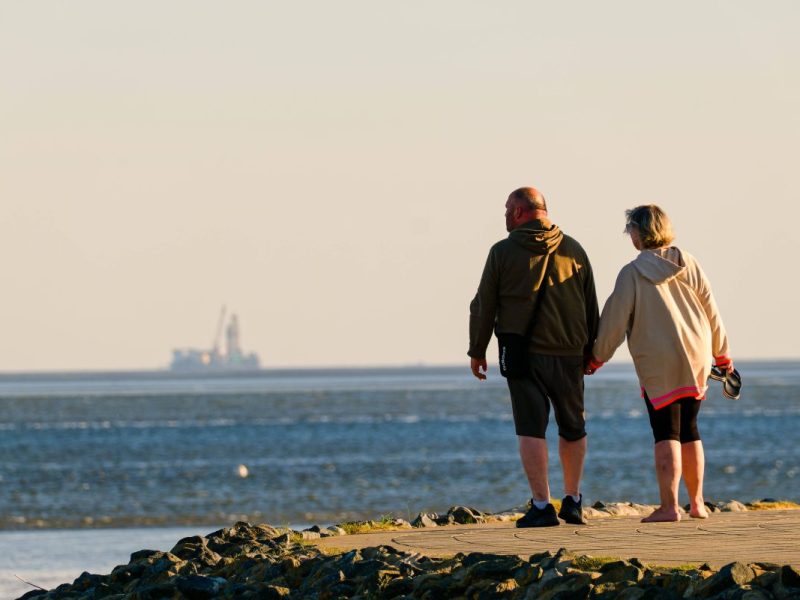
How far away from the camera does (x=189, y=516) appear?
2825 centimetres

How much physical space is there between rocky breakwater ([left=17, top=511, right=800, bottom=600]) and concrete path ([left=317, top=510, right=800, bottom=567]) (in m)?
0.34

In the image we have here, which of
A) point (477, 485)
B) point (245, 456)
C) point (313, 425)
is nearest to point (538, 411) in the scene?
point (477, 485)

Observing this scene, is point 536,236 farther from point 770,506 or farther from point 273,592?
point 770,506

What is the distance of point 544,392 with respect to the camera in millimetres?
10172

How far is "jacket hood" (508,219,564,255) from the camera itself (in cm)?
1002

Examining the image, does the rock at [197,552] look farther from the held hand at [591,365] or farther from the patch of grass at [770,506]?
the patch of grass at [770,506]

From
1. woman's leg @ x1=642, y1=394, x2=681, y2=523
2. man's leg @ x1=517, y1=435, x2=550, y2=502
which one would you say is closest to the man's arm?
woman's leg @ x1=642, y1=394, x2=681, y2=523

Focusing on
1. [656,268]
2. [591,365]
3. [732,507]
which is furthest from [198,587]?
[732,507]

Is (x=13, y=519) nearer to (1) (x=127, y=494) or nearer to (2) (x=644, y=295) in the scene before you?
(1) (x=127, y=494)

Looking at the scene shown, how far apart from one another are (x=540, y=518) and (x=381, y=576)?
80.0 inches

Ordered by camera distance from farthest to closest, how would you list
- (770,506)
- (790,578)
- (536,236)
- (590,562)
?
(770,506)
(536,236)
(590,562)
(790,578)

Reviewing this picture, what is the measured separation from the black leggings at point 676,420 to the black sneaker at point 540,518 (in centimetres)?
74

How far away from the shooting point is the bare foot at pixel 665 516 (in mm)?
10203

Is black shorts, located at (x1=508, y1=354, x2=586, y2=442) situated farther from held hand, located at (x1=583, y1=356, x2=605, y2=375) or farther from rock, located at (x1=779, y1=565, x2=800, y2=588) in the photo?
rock, located at (x1=779, y1=565, x2=800, y2=588)
